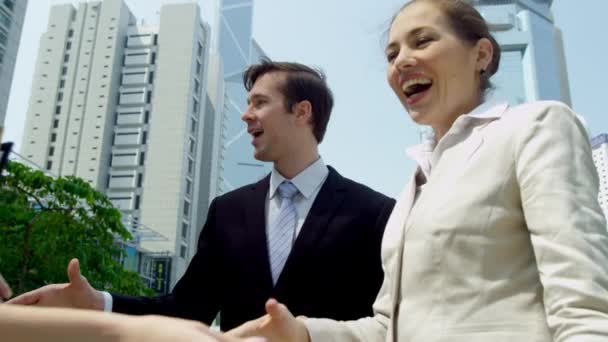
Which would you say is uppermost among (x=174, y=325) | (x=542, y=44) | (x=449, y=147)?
(x=542, y=44)

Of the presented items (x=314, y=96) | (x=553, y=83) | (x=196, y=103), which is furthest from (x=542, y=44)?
(x=314, y=96)

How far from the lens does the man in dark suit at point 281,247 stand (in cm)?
246

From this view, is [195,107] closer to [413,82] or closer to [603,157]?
[413,82]

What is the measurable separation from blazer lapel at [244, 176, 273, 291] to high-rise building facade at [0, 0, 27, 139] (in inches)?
1195

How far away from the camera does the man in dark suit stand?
8.07ft

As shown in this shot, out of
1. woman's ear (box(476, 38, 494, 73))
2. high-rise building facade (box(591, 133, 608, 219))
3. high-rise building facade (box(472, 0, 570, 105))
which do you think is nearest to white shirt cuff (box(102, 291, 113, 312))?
woman's ear (box(476, 38, 494, 73))

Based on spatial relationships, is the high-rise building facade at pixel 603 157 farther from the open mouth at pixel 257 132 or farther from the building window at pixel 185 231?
the open mouth at pixel 257 132

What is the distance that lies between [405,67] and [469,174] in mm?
578

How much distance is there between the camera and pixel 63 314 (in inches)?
27.0

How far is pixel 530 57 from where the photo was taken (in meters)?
86.3

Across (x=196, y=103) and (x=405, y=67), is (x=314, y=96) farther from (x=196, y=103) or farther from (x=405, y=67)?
(x=196, y=103)

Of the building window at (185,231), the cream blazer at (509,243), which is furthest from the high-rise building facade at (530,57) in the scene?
the cream blazer at (509,243)

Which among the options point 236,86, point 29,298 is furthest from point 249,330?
point 236,86

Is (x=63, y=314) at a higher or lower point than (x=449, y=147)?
lower
